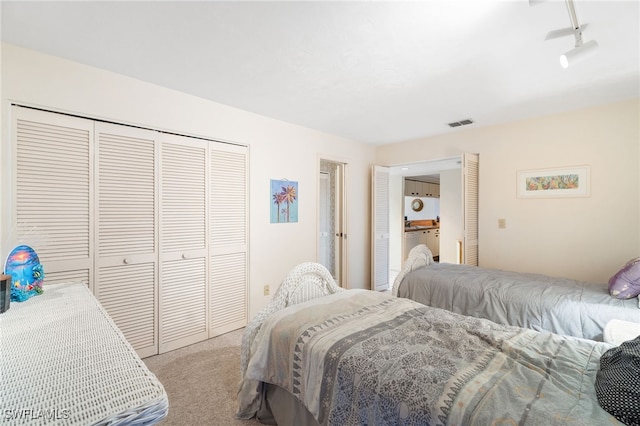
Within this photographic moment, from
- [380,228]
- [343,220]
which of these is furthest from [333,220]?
[380,228]

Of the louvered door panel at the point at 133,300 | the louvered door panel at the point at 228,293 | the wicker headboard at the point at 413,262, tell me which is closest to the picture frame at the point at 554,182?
the wicker headboard at the point at 413,262

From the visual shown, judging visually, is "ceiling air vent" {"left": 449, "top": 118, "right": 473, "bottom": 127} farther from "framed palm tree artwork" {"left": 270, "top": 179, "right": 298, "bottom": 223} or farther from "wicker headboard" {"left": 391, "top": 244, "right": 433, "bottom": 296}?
"framed palm tree artwork" {"left": 270, "top": 179, "right": 298, "bottom": 223}

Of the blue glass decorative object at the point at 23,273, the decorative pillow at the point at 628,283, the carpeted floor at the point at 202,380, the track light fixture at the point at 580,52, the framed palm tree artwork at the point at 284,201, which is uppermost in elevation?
the track light fixture at the point at 580,52

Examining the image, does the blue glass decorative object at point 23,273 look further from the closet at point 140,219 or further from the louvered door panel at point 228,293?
the louvered door panel at point 228,293

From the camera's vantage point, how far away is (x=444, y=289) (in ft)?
→ 9.05

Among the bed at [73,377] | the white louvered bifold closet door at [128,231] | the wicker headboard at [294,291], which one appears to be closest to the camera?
the bed at [73,377]

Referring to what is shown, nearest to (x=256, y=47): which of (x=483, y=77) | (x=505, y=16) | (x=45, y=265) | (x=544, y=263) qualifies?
(x=505, y=16)

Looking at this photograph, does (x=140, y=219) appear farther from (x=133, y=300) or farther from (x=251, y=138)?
(x=251, y=138)

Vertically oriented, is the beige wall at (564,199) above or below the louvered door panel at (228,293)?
above

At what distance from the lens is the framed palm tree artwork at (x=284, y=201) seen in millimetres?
3459

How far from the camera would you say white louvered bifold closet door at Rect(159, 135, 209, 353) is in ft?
8.62

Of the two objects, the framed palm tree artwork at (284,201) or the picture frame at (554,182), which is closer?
the picture frame at (554,182)

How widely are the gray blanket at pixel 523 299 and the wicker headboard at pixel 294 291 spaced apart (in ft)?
3.94

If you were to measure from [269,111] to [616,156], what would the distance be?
3.60m
